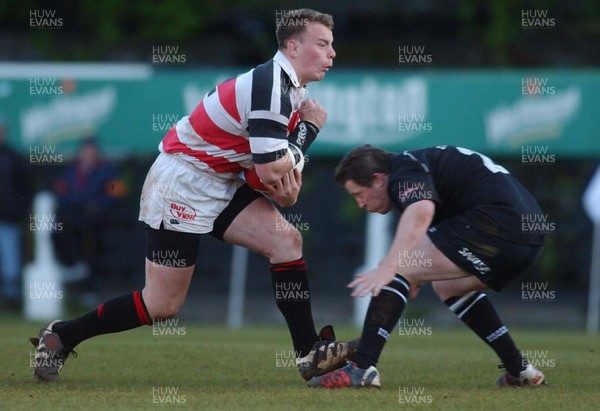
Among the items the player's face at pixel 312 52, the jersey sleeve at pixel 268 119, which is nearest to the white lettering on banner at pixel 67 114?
the player's face at pixel 312 52

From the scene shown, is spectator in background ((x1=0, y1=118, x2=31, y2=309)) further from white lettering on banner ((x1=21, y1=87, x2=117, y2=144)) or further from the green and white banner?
the green and white banner

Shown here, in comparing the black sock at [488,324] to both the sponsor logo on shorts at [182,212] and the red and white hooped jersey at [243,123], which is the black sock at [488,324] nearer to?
the red and white hooped jersey at [243,123]

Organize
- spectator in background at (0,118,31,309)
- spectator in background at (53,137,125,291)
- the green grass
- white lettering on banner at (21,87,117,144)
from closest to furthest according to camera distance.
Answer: the green grass → white lettering on banner at (21,87,117,144) → spectator in background at (0,118,31,309) → spectator in background at (53,137,125,291)

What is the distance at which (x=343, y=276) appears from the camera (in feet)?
45.0

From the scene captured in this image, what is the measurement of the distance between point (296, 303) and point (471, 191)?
1.19 m

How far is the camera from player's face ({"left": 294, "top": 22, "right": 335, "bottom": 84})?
251 inches

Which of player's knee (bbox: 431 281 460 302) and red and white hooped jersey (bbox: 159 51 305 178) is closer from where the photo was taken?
red and white hooped jersey (bbox: 159 51 305 178)

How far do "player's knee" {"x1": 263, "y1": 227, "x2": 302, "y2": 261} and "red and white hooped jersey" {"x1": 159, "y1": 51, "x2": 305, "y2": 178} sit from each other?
43 centimetres

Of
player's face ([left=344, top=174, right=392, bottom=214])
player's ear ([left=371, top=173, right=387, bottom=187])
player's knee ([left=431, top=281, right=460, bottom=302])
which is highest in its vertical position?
player's ear ([left=371, top=173, right=387, bottom=187])

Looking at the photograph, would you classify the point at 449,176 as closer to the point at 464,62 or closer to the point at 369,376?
the point at 369,376

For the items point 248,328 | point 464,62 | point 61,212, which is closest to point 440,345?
point 248,328

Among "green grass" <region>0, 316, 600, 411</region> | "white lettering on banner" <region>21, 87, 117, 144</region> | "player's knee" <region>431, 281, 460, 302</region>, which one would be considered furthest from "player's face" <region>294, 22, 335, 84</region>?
"white lettering on banner" <region>21, 87, 117, 144</region>

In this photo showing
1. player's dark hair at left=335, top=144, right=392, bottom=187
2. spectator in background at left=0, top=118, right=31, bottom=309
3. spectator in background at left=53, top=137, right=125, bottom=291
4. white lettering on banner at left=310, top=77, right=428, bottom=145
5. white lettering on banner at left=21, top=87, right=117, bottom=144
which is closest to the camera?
player's dark hair at left=335, top=144, right=392, bottom=187

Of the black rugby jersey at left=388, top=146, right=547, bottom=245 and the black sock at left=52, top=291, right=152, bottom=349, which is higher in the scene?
the black rugby jersey at left=388, top=146, right=547, bottom=245
